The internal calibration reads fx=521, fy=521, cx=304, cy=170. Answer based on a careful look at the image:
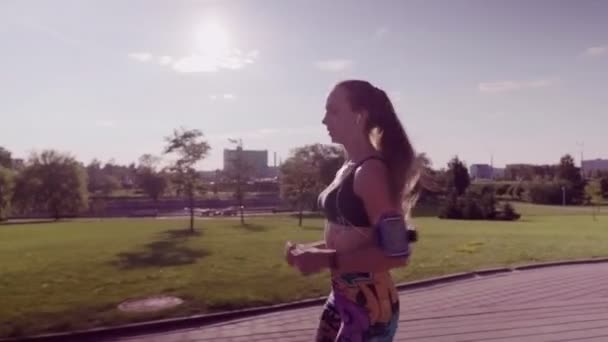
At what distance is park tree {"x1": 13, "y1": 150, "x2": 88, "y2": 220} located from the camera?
55.0 metres

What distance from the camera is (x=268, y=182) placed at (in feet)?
312

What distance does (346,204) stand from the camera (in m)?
2.39

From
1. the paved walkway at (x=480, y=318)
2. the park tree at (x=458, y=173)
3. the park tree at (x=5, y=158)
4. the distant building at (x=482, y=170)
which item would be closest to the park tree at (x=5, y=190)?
the park tree at (x=5, y=158)

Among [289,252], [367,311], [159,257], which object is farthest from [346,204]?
[159,257]

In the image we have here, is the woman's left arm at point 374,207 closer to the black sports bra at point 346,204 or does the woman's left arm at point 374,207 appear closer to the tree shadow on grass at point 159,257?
the black sports bra at point 346,204

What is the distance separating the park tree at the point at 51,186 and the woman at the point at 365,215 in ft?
193

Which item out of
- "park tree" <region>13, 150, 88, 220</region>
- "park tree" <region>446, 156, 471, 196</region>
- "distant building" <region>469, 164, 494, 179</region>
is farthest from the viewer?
"distant building" <region>469, 164, 494, 179</region>

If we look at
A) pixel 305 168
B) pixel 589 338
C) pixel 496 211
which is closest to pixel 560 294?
pixel 589 338

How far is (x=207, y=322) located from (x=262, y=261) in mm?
6123

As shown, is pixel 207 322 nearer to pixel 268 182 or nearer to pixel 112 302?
pixel 112 302

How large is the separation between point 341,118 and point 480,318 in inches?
215

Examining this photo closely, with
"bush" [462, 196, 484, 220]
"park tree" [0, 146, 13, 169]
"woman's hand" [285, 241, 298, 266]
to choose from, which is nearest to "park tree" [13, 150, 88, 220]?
"park tree" [0, 146, 13, 169]

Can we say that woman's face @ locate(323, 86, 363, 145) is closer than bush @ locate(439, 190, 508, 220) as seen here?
Yes

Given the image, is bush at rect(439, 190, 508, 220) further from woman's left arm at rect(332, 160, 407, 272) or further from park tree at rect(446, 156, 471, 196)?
woman's left arm at rect(332, 160, 407, 272)
